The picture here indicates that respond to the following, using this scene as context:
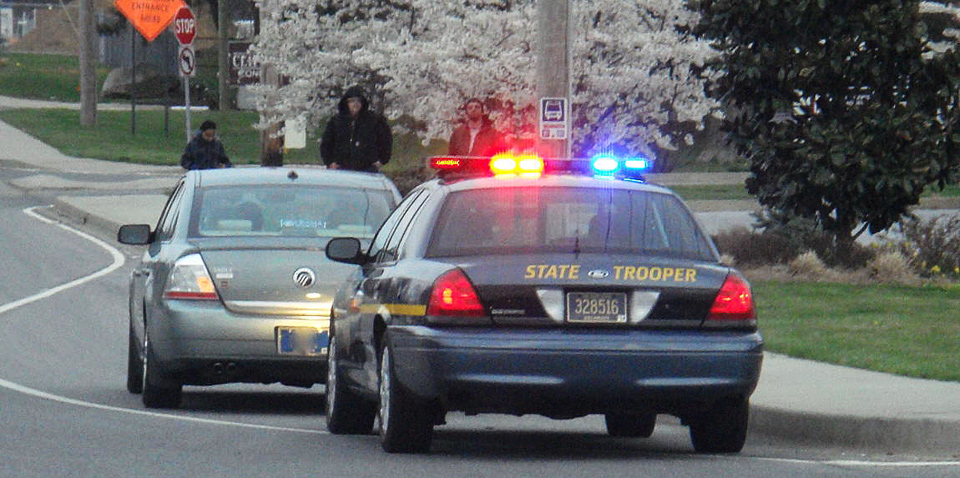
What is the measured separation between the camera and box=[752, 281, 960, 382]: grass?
13.0 metres

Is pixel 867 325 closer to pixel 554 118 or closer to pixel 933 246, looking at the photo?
pixel 554 118

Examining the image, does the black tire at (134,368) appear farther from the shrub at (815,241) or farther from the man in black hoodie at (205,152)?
the man in black hoodie at (205,152)

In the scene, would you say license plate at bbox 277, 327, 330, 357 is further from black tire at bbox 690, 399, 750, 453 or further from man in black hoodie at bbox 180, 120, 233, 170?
man in black hoodie at bbox 180, 120, 233, 170

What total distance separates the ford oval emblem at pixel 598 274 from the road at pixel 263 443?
0.88 m

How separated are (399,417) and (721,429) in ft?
5.25

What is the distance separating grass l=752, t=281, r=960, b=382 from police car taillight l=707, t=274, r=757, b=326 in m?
3.56

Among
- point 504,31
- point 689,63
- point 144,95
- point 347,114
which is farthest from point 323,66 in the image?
point 144,95

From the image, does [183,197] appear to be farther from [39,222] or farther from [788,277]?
[39,222]

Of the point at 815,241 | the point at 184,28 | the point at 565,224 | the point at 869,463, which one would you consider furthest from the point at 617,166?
the point at 184,28

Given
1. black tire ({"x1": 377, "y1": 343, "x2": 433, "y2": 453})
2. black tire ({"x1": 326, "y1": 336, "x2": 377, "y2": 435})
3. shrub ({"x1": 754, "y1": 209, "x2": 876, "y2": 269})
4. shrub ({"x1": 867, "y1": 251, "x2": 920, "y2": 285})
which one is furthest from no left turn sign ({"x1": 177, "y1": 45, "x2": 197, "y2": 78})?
black tire ({"x1": 377, "y1": 343, "x2": 433, "y2": 453})

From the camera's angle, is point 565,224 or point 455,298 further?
point 565,224

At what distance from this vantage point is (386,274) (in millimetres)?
9453

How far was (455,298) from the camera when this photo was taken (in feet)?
28.3

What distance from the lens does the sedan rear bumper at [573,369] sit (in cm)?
852
